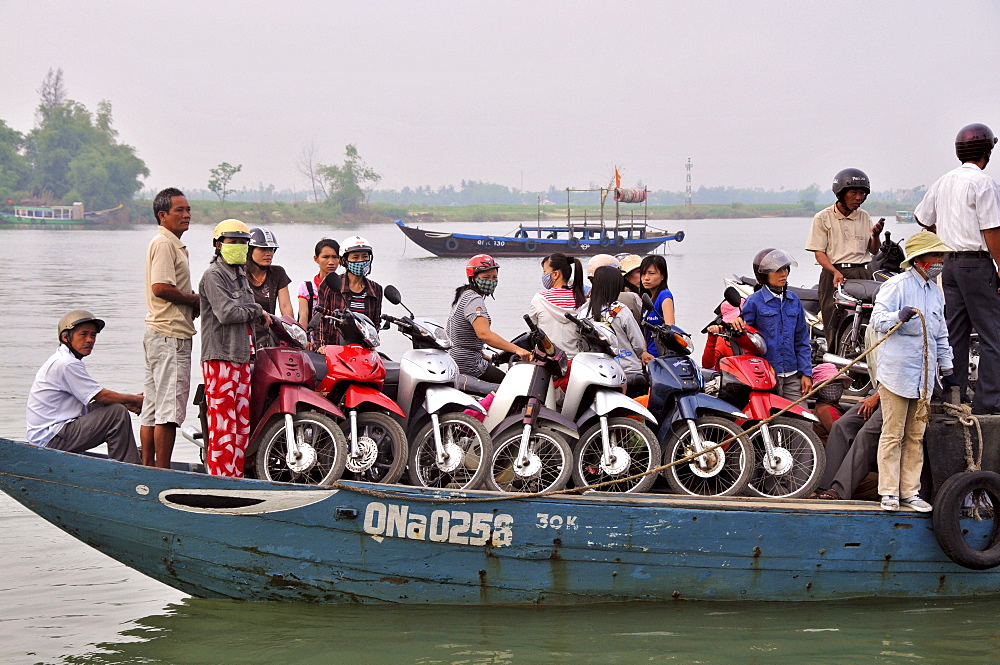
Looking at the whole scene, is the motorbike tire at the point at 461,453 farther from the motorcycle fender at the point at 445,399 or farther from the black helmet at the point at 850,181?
the black helmet at the point at 850,181

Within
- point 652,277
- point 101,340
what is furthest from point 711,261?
point 652,277

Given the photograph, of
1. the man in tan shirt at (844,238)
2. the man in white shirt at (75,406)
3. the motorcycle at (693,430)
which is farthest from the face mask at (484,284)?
the man in tan shirt at (844,238)

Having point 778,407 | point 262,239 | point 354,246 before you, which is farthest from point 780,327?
point 262,239

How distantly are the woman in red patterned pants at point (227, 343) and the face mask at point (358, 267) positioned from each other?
2.42 ft

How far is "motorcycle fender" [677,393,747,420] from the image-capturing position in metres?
5.96

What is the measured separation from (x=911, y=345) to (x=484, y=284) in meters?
2.43

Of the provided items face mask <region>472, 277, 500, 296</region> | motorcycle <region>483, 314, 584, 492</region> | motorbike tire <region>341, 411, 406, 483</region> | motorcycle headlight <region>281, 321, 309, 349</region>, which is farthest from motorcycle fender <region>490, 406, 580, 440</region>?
motorcycle headlight <region>281, 321, 309, 349</region>

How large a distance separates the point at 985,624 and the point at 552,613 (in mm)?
2487

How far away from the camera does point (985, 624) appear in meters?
5.96

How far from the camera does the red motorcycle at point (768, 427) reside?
6004 millimetres

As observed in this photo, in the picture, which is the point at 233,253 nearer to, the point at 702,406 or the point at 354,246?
the point at 354,246

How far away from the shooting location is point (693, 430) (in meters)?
5.90

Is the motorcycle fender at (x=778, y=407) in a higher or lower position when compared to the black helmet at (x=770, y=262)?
lower

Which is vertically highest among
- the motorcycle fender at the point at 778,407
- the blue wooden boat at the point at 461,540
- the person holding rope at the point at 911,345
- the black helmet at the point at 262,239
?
the black helmet at the point at 262,239
